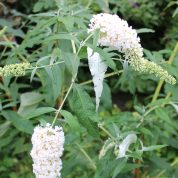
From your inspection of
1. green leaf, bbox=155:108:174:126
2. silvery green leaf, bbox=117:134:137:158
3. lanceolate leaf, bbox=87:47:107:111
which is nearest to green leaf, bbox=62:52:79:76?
lanceolate leaf, bbox=87:47:107:111

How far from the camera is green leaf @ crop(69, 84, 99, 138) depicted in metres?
1.31

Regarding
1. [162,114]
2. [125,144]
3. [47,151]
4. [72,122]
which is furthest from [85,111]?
[162,114]

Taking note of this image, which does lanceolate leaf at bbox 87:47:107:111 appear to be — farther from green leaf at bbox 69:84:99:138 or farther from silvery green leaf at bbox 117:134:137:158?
silvery green leaf at bbox 117:134:137:158

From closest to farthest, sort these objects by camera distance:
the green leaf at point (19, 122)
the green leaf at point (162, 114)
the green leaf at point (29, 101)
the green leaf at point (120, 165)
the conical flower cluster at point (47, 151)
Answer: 1. the conical flower cluster at point (47, 151)
2. the green leaf at point (120, 165)
3. the green leaf at point (162, 114)
4. the green leaf at point (19, 122)
5. the green leaf at point (29, 101)

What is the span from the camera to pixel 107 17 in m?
1.30

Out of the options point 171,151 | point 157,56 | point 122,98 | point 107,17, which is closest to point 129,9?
point 122,98

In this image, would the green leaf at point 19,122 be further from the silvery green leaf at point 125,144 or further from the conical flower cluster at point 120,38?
the conical flower cluster at point 120,38

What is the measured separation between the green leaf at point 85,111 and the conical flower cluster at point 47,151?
0.32ft

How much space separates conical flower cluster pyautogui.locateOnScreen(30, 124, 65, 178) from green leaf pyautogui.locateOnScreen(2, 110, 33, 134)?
2.27ft

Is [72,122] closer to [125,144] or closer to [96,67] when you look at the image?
[96,67]

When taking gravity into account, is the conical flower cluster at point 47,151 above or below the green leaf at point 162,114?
above

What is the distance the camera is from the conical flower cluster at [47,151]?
120 cm

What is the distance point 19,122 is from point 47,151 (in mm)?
776

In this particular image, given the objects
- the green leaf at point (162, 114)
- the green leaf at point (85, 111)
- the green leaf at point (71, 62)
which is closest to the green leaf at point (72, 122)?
the green leaf at point (85, 111)
